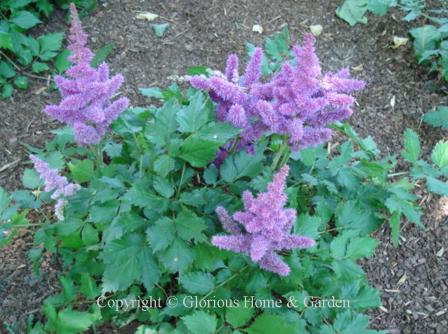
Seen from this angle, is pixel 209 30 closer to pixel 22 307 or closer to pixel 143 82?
pixel 143 82

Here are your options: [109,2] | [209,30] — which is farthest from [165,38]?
[109,2]

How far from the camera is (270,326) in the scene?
5.87ft

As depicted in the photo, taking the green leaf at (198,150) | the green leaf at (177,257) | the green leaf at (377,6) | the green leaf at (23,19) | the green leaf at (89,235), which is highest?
the green leaf at (198,150)

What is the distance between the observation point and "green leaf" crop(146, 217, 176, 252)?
1742 millimetres

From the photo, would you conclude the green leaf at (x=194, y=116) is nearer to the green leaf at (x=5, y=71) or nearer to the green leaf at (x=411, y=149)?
the green leaf at (x=411, y=149)

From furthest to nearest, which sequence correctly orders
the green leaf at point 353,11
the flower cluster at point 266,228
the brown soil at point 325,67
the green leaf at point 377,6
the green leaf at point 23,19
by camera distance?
the green leaf at point 353,11 < the green leaf at point 377,6 < the green leaf at point 23,19 < the brown soil at point 325,67 < the flower cluster at point 266,228

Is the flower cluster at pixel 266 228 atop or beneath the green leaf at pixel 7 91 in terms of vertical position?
atop

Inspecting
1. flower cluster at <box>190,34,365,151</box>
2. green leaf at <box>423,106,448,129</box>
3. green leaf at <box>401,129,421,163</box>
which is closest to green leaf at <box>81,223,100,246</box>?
flower cluster at <box>190,34,365,151</box>

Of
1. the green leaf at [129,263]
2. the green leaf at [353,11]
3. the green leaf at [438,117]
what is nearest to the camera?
the green leaf at [129,263]

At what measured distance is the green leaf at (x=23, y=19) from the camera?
3092mm


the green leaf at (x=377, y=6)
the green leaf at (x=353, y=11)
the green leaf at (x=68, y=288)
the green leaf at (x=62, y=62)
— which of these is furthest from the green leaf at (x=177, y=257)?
the green leaf at (x=353, y=11)

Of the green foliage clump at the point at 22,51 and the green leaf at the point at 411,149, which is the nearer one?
the green leaf at the point at 411,149

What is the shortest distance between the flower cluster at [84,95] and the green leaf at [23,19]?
151cm

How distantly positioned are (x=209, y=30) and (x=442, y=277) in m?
2.07
